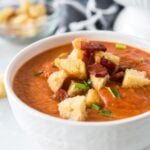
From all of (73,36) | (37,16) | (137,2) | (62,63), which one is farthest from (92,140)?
(37,16)

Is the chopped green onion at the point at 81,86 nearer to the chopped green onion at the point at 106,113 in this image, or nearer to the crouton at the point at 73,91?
the crouton at the point at 73,91

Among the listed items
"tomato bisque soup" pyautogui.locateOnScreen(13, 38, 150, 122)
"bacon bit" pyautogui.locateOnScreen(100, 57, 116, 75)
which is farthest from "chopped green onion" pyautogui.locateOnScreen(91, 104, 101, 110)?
"bacon bit" pyautogui.locateOnScreen(100, 57, 116, 75)

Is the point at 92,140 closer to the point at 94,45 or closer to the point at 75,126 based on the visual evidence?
the point at 75,126

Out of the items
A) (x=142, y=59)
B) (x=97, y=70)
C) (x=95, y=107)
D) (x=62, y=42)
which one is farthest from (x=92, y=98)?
(x=62, y=42)

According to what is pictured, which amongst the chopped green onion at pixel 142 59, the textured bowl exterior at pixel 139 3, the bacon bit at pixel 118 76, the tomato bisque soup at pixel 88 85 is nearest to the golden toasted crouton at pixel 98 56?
the tomato bisque soup at pixel 88 85

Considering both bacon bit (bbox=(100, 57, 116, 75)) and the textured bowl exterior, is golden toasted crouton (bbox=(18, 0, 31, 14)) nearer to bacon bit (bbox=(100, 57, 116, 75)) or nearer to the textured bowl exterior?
the textured bowl exterior

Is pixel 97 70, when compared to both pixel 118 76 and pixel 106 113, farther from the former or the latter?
pixel 106 113
